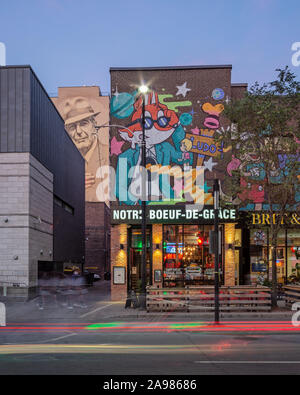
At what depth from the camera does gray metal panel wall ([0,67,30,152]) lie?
2616cm

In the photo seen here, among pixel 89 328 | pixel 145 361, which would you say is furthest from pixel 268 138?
pixel 145 361

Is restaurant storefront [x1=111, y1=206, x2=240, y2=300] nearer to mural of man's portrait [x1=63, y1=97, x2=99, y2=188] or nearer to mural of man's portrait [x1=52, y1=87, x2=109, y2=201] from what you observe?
mural of man's portrait [x1=52, y1=87, x2=109, y2=201]

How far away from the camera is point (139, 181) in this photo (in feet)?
84.7

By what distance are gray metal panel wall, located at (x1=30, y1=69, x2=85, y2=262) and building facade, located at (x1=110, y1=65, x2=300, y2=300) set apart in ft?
17.0

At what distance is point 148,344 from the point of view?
1190cm

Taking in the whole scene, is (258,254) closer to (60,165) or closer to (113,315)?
(113,315)

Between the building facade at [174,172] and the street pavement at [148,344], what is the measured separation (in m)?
7.38

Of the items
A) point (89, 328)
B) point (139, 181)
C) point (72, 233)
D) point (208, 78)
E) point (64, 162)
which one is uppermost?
point (208, 78)

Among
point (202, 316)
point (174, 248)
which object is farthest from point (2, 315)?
point (174, 248)

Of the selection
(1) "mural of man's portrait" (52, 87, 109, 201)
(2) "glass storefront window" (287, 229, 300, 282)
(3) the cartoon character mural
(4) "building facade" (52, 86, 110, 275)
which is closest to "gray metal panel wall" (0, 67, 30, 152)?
(3) the cartoon character mural

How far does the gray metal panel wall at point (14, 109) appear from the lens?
2616cm

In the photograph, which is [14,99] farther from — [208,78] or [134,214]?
[208,78]

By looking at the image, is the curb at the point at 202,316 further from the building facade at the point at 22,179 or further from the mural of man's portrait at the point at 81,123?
the mural of man's portrait at the point at 81,123
